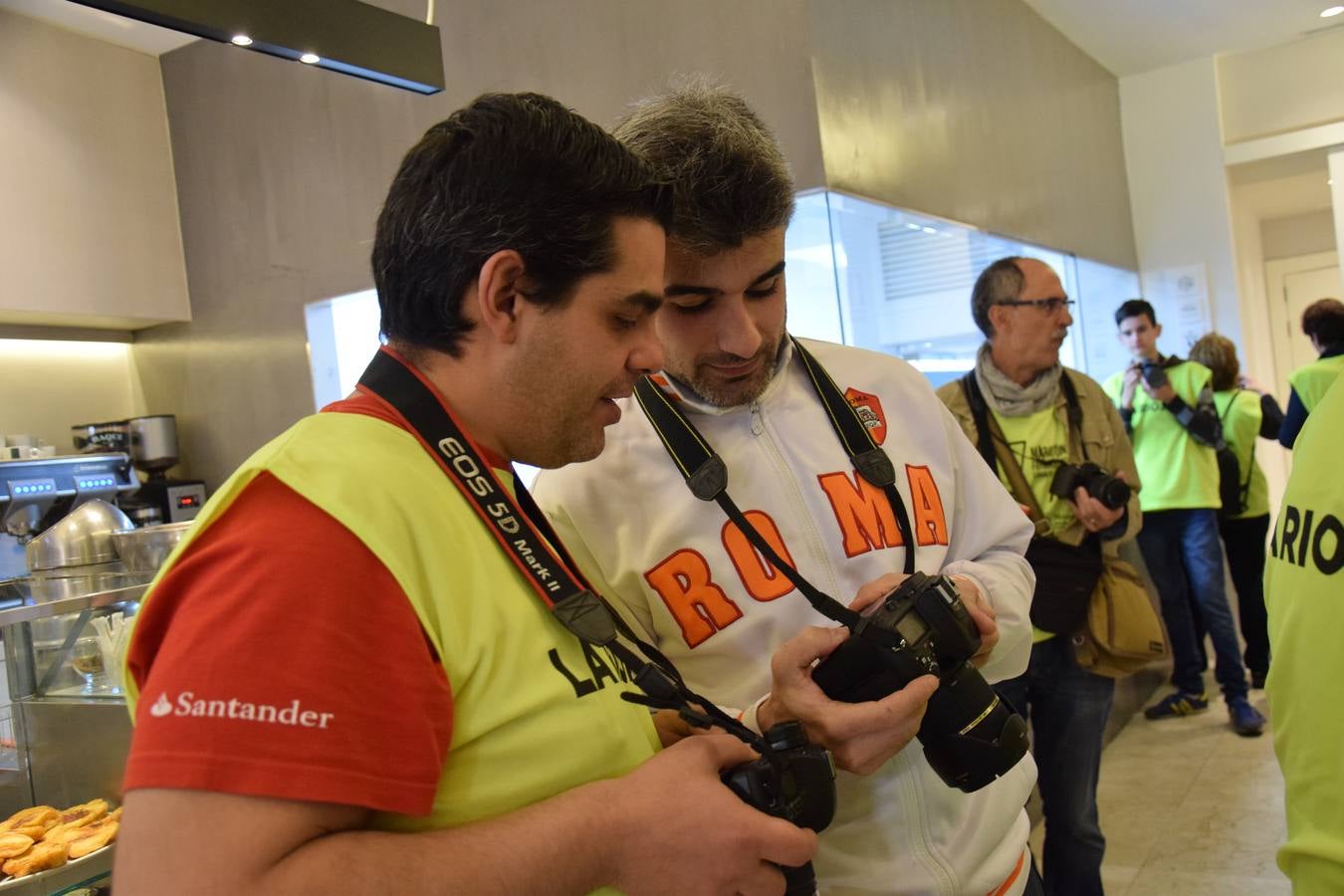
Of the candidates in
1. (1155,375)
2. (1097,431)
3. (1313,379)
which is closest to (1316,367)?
(1313,379)

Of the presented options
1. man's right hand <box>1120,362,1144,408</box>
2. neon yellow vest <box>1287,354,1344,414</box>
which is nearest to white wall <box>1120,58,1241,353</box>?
man's right hand <box>1120,362,1144,408</box>

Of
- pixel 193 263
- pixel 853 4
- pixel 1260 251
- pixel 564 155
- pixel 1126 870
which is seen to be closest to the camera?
pixel 564 155

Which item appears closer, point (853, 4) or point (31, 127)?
point (853, 4)

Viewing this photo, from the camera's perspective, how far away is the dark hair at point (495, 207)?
840 mm

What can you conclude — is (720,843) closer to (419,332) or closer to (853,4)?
(419,332)

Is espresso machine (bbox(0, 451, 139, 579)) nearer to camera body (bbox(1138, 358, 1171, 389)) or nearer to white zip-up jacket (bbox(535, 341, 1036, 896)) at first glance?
white zip-up jacket (bbox(535, 341, 1036, 896))

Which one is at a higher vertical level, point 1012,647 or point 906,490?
point 906,490

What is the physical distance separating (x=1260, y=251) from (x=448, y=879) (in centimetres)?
1059

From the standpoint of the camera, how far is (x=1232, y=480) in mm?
4672

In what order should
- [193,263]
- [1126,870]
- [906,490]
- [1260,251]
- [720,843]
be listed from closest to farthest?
[720,843] → [906,490] → [1126,870] → [193,263] → [1260,251]

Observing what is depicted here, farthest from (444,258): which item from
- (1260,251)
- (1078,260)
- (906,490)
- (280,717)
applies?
(1260,251)

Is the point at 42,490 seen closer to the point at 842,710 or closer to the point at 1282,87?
the point at 842,710

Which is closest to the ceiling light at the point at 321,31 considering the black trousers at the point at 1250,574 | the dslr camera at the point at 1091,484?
the dslr camera at the point at 1091,484

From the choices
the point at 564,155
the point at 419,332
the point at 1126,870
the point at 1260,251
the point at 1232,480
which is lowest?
the point at 1126,870
